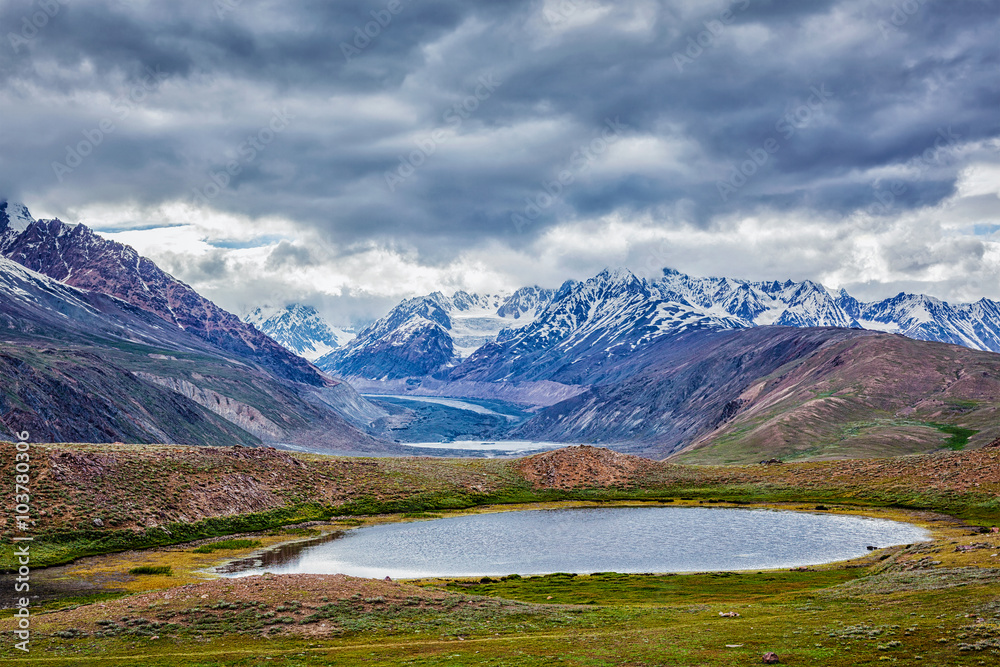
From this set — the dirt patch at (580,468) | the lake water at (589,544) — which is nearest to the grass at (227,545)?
the lake water at (589,544)

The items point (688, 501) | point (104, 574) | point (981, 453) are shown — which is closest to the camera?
point (104, 574)

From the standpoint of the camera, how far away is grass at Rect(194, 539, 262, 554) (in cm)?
9700

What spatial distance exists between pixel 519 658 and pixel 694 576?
130 feet

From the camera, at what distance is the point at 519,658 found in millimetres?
40344

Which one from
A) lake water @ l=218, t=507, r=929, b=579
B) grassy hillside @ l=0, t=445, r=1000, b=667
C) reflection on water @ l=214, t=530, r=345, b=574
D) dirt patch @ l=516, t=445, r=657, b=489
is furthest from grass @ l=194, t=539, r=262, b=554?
dirt patch @ l=516, t=445, r=657, b=489

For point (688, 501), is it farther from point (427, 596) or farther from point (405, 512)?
point (427, 596)

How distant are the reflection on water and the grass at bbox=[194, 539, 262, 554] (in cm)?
397

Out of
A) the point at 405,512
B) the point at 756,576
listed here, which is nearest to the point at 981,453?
the point at 756,576

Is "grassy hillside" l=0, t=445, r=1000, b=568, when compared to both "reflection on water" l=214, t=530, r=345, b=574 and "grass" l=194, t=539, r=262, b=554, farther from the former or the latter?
"reflection on water" l=214, t=530, r=345, b=574

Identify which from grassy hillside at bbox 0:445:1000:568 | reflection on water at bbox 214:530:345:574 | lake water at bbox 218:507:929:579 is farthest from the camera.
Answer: grassy hillside at bbox 0:445:1000:568

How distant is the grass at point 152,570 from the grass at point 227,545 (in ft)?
46.4

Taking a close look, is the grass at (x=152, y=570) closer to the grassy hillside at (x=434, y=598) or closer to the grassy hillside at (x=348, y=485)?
the grassy hillside at (x=434, y=598)

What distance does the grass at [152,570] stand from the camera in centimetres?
A: 7998

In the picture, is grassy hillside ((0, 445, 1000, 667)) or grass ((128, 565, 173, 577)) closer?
grassy hillside ((0, 445, 1000, 667))
